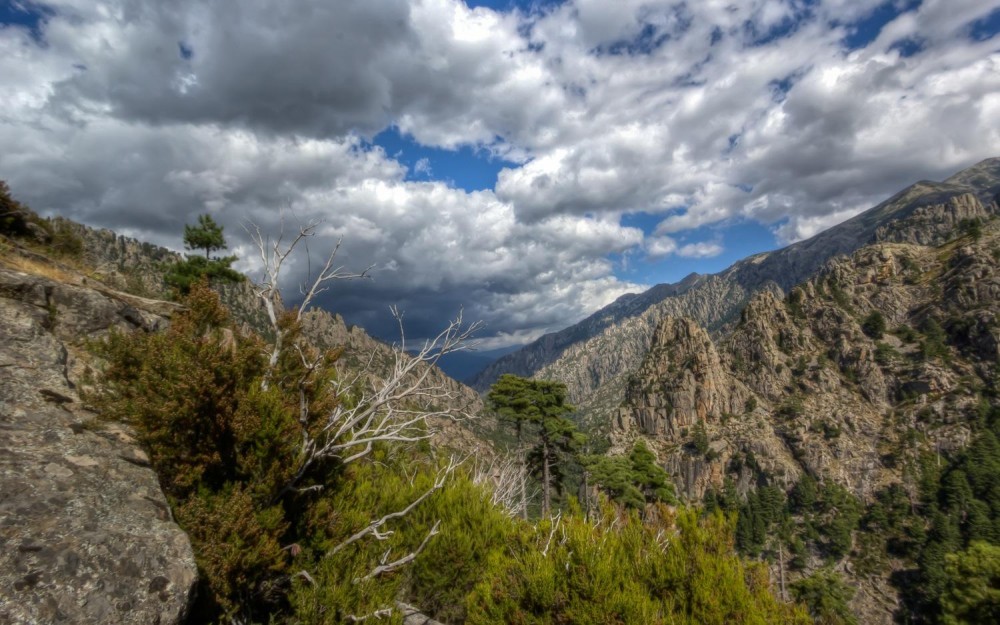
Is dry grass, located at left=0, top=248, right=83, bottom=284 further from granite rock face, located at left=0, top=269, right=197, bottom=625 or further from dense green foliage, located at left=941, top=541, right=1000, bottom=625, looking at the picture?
dense green foliage, located at left=941, top=541, right=1000, bottom=625

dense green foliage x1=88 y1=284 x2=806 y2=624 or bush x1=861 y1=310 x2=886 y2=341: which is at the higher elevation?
bush x1=861 y1=310 x2=886 y2=341

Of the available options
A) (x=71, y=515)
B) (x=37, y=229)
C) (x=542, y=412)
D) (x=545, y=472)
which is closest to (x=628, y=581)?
(x=71, y=515)

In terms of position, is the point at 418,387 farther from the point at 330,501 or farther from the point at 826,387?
the point at 826,387

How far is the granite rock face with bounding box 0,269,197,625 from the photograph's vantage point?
4.92m

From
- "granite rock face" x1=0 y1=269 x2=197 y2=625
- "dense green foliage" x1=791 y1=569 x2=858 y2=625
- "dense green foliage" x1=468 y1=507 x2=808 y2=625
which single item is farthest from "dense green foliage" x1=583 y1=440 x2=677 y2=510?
"granite rock face" x1=0 y1=269 x2=197 y2=625

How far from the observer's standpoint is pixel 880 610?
84.4 meters

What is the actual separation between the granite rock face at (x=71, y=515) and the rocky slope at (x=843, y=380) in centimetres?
12464

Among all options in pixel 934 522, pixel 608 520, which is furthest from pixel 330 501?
pixel 934 522

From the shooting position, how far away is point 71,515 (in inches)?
223

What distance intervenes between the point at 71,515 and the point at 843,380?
183 metres

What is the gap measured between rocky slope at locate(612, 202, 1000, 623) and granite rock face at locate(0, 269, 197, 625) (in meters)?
125

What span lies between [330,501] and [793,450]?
159310mm

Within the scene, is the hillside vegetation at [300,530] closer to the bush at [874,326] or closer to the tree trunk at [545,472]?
the tree trunk at [545,472]

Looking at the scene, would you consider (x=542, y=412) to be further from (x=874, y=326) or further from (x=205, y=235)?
(x=874, y=326)
